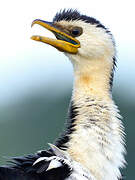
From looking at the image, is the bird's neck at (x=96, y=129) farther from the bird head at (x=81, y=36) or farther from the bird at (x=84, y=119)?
the bird head at (x=81, y=36)

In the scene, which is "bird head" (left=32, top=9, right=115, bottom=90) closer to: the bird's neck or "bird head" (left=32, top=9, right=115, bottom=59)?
"bird head" (left=32, top=9, right=115, bottom=59)

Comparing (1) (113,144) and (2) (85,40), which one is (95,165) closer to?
(1) (113,144)

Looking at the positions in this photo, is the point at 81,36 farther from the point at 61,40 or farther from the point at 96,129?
the point at 96,129

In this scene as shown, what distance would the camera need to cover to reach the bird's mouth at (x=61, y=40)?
33.9 ft

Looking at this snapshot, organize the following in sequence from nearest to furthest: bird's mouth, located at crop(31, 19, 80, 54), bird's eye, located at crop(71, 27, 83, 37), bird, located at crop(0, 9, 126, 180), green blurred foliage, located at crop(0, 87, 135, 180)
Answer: bird, located at crop(0, 9, 126, 180), bird's mouth, located at crop(31, 19, 80, 54), bird's eye, located at crop(71, 27, 83, 37), green blurred foliage, located at crop(0, 87, 135, 180)

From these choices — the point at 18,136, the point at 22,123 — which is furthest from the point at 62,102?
the point at 18,136

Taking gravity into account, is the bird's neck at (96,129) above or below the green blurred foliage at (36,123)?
above

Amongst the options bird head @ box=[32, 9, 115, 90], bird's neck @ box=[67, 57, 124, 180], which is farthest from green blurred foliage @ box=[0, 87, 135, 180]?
bird's neck @ box=[67, 57, 124, 180]

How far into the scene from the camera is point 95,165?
31.1 feet

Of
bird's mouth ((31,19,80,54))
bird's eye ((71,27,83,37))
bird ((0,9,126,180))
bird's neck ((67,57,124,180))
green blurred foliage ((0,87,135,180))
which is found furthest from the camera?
green blurred foliage ((0,87,135,180))

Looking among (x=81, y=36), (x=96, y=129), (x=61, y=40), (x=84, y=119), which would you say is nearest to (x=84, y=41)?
(x=81, y=36)

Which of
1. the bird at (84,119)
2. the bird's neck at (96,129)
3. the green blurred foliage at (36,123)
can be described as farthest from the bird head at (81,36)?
the green blurred foliage at (36,123)

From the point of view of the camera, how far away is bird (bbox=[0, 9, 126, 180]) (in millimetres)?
9234

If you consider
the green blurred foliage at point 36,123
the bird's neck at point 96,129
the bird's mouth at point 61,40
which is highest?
the bird's mouth at point 61,40
